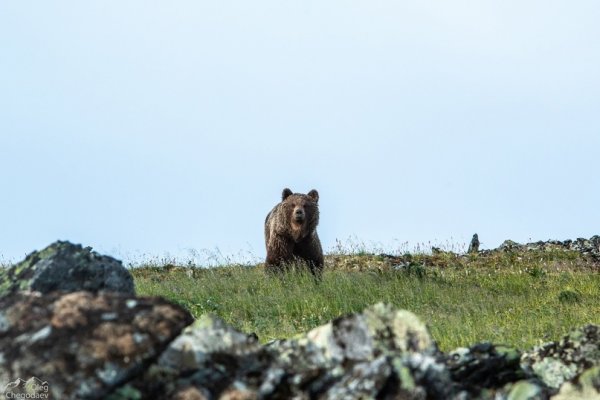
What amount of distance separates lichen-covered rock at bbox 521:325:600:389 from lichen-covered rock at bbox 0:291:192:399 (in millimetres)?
2582

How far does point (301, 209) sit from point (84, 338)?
1463 centimetres

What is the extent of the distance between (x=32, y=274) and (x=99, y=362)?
6.87ft

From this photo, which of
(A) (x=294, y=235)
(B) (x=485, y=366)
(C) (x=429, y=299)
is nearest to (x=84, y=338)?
(B) (x=485, y=366)

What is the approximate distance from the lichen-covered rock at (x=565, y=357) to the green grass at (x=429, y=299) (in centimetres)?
362

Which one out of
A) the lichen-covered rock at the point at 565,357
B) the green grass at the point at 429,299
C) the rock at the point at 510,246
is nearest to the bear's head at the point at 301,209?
the green grass at the point at 429,299

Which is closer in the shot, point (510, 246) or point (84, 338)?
point (84, 338)

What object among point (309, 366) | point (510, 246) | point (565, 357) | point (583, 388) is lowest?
point (583, 388)

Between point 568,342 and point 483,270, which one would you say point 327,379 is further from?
point 483,270

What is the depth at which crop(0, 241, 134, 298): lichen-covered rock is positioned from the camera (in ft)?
19.8

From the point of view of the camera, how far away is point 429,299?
619 inches

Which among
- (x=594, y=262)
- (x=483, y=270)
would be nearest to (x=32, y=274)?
(x=483, y=270)

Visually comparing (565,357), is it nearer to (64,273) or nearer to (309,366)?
(309,366)

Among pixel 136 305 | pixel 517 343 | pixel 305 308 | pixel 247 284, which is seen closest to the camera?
pixel 136 305

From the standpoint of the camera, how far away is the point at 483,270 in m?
21.8
